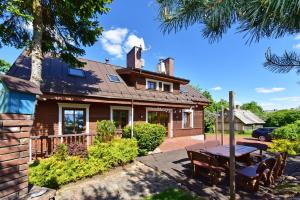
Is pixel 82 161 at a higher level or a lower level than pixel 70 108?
lower

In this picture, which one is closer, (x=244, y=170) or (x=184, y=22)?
(x=184, y=22)

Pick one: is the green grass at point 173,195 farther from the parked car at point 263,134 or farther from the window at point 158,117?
the parked car at point 263,134

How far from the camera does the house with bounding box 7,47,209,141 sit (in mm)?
10275

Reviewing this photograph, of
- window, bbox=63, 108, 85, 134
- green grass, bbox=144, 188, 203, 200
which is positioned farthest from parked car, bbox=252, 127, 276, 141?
green grass, bbox=144, 188, 203, 200

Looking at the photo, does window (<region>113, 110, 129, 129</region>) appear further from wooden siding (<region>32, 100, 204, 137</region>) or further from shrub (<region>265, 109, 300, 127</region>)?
shrub (<region>265, 109, 300, 127</region>)

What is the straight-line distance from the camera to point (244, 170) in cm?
623

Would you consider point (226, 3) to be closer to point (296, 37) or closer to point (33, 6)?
point (296, 37)

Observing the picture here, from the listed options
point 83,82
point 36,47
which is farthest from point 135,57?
point 36,47

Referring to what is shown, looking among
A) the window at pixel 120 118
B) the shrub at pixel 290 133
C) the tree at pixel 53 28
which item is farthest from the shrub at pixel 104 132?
the shrub at pixel 290 133

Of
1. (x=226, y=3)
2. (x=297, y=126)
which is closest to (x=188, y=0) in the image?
(x=226, y=3)

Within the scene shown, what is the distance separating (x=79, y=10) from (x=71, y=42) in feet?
5.68

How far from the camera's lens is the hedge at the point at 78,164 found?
6.04 meters

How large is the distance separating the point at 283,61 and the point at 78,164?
636 centimetres

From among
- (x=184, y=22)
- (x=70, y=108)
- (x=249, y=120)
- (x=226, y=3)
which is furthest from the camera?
(x=249, y=120)
